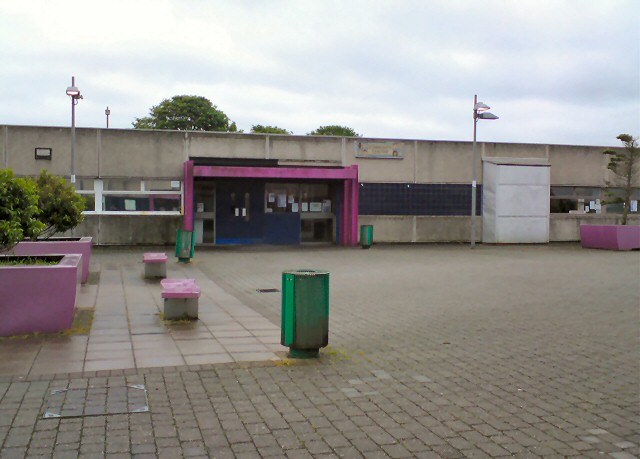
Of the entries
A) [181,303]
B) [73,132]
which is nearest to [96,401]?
[181,303]

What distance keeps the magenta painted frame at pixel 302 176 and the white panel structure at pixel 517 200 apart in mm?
5607

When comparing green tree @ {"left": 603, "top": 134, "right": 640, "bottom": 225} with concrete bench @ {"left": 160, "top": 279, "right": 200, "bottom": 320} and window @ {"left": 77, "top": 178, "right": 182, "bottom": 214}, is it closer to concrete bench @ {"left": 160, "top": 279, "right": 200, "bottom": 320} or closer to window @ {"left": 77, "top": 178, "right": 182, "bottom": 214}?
window @ {"left": 77, "top": 178, "right": 182, "bottom": 214}

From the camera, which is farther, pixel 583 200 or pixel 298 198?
pixel 583 200

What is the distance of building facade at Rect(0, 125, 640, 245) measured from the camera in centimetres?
2219

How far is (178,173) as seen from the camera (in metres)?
23.0

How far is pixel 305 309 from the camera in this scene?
6641mm

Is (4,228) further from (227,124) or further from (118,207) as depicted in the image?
(227,124)

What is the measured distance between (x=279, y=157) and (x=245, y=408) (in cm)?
A: 1920

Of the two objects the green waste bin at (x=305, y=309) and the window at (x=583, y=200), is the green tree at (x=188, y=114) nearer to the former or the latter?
the window at (x=583, y=200)

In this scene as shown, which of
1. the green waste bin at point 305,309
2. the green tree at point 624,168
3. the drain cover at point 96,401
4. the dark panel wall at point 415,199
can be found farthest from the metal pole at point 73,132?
the green tree at point 624,168

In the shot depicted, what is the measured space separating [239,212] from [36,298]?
16.3 metres

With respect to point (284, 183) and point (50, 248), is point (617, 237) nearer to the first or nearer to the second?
point (284, 183)

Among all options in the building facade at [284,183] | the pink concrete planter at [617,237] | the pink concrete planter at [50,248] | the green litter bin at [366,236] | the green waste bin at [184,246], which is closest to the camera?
the pink concrete planter at [50,248]

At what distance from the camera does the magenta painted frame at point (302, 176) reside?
21.5 m
